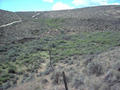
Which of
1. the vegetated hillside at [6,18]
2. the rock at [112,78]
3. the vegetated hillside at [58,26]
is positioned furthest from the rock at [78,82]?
the vegetated hillside at [6,18]

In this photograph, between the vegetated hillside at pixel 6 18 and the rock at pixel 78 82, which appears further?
the vegetated hillside at pixel 6 18

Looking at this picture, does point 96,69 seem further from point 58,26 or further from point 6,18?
point 6,18

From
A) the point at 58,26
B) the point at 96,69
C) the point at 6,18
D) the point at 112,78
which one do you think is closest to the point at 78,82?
the point at 96,69

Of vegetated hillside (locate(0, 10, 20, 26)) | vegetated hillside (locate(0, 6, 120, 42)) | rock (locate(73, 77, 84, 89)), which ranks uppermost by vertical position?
vegetated hillside (locate(0, 10, 20, 26))

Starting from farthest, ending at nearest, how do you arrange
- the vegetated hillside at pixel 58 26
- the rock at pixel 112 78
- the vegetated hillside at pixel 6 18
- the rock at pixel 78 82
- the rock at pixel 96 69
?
the vegetated hillside at pixel 6 18
the vegetated hillside at pixel 58 26
the rock at pixel 96 69
the rock at pixel 78 82
the rock at pixel 112 78

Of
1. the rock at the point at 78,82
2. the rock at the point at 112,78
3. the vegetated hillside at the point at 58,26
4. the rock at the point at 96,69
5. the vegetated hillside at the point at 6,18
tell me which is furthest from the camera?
the vegetated hillside at the point at 6,18

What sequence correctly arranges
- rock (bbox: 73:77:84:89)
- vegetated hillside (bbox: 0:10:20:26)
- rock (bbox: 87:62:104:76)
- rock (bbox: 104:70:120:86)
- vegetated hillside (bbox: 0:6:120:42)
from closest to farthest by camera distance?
rock (bbox: 104:70:120:86) < rock (bbox: 73:77:84:89) < rock (bbox: 87:62:104:76) < vegetated hillside (bbox: 0:6:120:42) < vegetated hillside (bbox: 0:10:20:26)

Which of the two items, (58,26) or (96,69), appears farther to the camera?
(58,26)

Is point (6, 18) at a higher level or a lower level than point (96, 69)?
higher

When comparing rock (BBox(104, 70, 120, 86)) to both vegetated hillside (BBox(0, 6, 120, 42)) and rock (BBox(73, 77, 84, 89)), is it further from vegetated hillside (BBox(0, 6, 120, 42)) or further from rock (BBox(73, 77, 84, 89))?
vegetated hillside (BBox(0, 6, 120, 42))

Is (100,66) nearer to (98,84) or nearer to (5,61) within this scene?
(98,84)

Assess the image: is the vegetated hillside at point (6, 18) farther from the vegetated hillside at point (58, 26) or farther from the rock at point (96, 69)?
the rock at point (96, 69)

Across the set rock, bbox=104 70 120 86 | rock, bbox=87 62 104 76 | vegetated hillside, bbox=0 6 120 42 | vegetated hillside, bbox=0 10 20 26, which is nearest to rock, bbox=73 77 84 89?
rock, bbox=87 62 104 76

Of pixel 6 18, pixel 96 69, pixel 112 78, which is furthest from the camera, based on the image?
pixel 6 18
